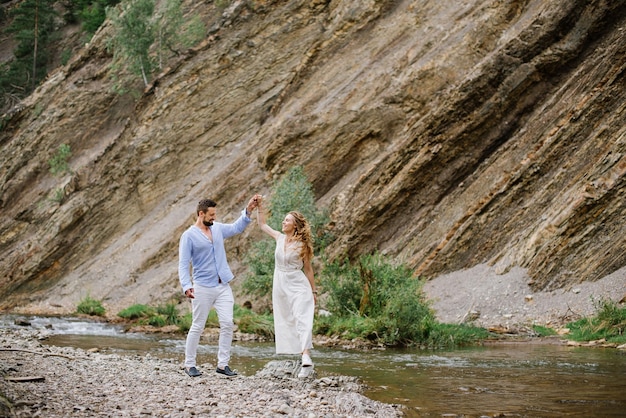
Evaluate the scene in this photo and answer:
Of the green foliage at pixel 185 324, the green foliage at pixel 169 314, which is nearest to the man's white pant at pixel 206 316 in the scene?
the green foliage at pixel 185 324

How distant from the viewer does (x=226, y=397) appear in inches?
269

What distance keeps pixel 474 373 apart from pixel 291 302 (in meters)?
3.00

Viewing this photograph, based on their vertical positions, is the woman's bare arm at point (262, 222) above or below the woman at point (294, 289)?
above

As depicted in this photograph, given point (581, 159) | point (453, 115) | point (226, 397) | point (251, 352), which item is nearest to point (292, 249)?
point (226, 397)

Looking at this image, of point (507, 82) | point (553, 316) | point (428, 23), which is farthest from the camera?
point (428, 23)

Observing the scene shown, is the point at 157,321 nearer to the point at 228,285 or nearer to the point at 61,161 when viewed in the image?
the point at 228,285

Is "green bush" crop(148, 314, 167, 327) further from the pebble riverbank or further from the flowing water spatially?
the pebble riverbank

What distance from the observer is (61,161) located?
132 feet

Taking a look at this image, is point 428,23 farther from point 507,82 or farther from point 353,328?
point 353,328

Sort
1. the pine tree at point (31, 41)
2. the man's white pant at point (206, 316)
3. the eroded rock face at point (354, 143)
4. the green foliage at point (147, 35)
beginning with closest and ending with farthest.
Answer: the man's white pant at point (206, 316) → the eroded rock face at point (354, 143) → the green foliage at point (147, 35) → the pine tree at point (31, 41)

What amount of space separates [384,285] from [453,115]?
10.9 metres

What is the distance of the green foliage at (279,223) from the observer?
21.6 m

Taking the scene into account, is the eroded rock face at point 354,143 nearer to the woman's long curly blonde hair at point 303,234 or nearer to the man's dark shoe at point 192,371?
the woman's long curly blonde hair at point 303,234

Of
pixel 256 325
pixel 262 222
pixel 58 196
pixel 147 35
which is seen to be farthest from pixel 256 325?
pixel 147 35
